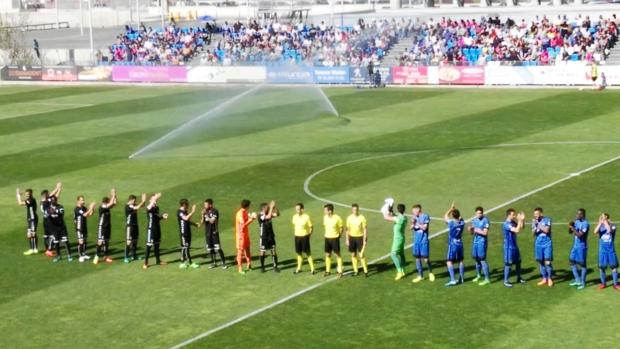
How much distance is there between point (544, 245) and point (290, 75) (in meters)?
50.8

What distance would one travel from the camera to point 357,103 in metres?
60.0

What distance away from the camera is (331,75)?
71000 mm

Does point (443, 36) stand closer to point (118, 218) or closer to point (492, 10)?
point (492, 10)

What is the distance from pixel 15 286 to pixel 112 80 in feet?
181

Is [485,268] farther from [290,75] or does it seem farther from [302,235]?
[290,75]

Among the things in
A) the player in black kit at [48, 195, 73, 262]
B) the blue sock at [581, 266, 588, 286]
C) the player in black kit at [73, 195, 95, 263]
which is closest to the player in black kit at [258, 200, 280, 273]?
the player in black kit at [73, 195, 95, 263]

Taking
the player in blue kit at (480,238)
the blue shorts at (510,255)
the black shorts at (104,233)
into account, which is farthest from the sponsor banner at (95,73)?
the blue shorts at (510,255)

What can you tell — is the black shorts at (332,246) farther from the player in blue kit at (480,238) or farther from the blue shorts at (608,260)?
the blue shorts at (608,260)

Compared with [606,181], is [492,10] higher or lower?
higher

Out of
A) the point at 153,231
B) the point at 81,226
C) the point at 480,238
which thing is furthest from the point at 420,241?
the point at 81,226

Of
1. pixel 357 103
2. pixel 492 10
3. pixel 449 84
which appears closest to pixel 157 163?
pixel 357 103

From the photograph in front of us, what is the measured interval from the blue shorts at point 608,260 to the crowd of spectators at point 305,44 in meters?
50.3

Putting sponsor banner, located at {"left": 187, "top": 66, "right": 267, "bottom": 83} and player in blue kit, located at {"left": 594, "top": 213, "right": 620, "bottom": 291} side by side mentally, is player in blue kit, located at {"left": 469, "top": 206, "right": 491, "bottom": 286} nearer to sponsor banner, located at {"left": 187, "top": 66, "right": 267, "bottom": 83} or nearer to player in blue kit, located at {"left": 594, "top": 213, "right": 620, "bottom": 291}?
player in blue kit, located at {"left": 594, "top": 213, "right": 620, "bottom": 291}

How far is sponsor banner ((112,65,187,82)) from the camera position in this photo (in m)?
75.8
